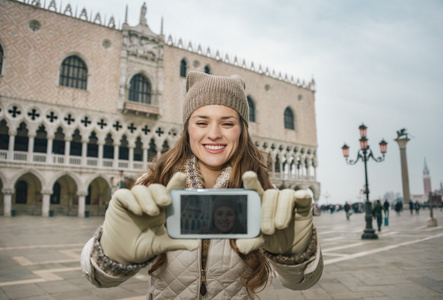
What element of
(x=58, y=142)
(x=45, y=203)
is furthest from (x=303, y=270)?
(x=58, y=142)

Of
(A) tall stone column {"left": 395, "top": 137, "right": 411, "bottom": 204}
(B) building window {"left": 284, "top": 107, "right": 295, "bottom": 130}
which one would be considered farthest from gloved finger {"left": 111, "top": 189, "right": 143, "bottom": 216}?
(B) building window {"left": 284, "top": 107, "right": 295, "bottom": 130}

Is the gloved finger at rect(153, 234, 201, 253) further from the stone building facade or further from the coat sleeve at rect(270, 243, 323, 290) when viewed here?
the stone building facade

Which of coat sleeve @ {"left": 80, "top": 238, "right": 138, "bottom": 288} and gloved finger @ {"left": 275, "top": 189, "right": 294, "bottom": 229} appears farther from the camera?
coat sleeve @ {"left": 80, "top": 238, "right": 138, "bottom": 288}

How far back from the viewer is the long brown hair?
1.25m

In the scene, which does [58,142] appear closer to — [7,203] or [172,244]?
[7,203]

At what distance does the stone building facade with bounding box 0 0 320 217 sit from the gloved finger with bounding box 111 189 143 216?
62.4 ft

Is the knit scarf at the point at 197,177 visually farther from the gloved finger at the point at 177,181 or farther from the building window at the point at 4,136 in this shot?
the building window at the point at 4,136

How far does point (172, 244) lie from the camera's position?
0.83m

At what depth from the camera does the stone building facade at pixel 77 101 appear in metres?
17.6

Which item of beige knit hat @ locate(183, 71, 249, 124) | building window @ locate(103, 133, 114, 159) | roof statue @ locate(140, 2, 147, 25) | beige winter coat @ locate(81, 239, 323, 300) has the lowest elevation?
beige winter coat @ locate(81, 239, 323, 300)

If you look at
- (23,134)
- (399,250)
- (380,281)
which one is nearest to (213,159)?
(380,281)

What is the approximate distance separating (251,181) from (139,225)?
13.0 inches

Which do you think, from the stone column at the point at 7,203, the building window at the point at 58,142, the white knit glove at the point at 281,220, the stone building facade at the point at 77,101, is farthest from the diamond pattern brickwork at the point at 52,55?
the white knit glove at the point at 281,220

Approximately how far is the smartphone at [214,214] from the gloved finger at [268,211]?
0.5 inches
